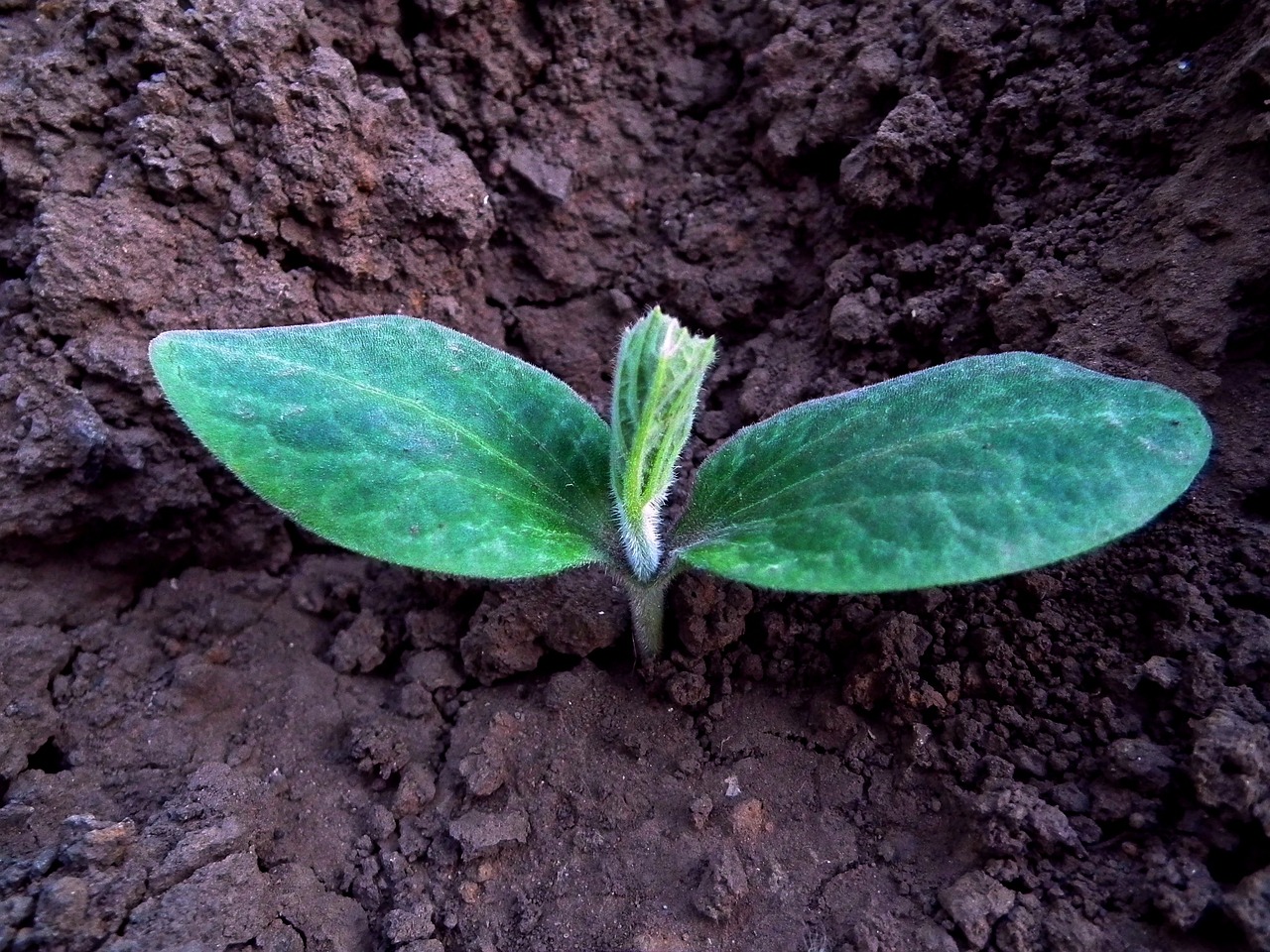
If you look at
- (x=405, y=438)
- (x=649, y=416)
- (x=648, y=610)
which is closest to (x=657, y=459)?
(x=649, y=416)

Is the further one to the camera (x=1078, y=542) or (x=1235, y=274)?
(x=1235, y=274)

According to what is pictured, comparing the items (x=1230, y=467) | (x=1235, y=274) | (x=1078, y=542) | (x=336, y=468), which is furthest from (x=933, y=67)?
(x=336, y=468)

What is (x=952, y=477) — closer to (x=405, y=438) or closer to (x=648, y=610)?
(x=648, y=610)

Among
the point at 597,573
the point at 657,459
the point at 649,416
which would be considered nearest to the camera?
the point at 649,416

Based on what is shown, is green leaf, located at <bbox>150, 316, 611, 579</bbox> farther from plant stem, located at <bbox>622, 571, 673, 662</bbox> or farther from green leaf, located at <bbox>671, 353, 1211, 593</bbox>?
green leaf, located at <bbox>671, 353, 1211, 593</bbox>

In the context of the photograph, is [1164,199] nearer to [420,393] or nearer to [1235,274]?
[1235,274]

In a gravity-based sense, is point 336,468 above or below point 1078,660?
above

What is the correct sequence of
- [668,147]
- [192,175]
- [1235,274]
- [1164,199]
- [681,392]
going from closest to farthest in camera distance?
1. [681,392]
2. [1235,274]
3. [1164,199]
4. [192,175]
5. [668,147]
